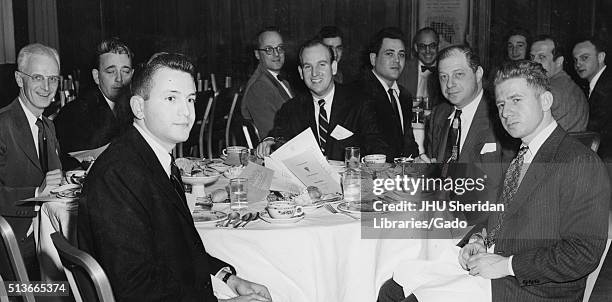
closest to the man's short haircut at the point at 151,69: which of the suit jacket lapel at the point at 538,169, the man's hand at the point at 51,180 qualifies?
the suit jacket lapel at the point at 538,169

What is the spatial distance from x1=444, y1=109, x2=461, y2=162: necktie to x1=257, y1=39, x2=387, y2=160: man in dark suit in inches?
26.3

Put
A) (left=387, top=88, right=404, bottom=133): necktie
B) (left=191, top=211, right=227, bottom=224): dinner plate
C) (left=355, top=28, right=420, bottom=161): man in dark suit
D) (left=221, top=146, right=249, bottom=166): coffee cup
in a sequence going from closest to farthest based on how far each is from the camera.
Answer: (left=191, top=211, right=227, bottom=224): dinner plate, (left=221, top=146, right=249, bottom=166): coffee cup, (left=355, top=28, right=420, bottom=161): man in dark suit, (left=387, top=88, right=404, bottom=133): necktie

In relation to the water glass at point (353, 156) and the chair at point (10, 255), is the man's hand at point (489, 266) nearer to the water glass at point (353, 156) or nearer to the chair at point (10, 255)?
the water glass at point (353, 156)

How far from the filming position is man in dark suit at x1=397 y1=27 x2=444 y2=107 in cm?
661

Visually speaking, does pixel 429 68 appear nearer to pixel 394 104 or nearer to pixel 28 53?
pixel 394 104

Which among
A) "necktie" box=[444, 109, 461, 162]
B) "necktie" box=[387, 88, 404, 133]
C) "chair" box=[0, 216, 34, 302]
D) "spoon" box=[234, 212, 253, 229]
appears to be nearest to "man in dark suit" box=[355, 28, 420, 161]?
"necktie" box=[387, 88, 404, 133]

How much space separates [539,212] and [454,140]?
1259mm

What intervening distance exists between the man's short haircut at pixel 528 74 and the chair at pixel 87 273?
1.51 meters

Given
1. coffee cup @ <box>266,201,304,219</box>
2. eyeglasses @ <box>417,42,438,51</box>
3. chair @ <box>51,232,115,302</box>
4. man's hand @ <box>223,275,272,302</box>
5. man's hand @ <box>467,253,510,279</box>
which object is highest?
eyeglasses @ <box>417,42,438,51</box>

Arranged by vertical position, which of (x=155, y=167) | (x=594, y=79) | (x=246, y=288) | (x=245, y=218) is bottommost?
(x=246, y=288)

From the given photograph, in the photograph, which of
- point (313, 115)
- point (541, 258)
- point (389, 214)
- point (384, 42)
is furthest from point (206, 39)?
point (541, 258)

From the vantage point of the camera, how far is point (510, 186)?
2275 millimetres

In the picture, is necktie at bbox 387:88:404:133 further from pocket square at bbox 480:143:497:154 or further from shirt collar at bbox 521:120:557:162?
shirt collar at bbox 521:120:557:162

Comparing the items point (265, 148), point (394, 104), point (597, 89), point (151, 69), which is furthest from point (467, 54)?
point (597, 89)
